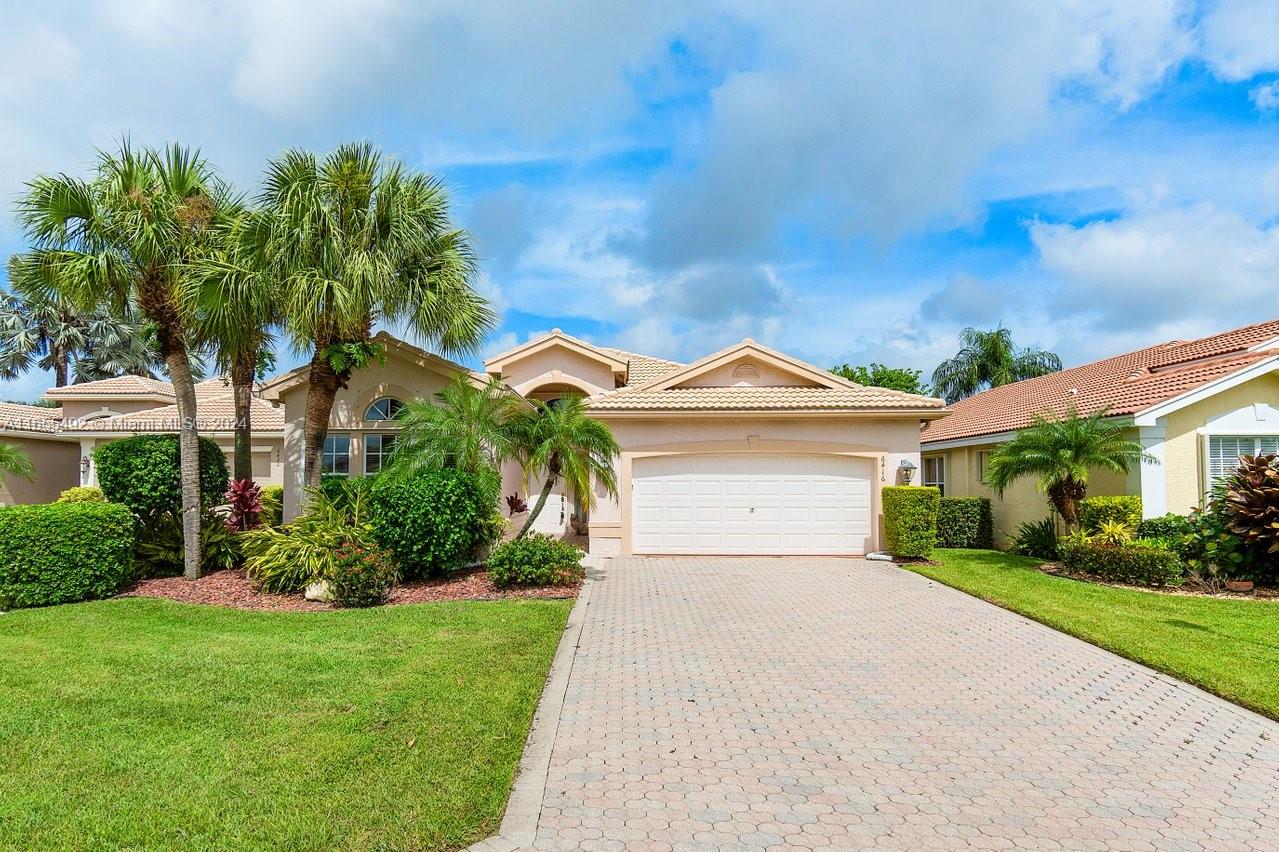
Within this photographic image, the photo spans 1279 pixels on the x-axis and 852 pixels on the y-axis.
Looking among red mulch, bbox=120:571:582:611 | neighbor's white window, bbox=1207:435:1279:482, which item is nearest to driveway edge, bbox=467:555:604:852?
red mulch, bbox=120:571:582:611

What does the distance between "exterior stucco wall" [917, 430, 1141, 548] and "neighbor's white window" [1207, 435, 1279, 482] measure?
1741mm

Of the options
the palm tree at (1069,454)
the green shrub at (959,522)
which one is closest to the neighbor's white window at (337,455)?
the palm tree at (1069,454)

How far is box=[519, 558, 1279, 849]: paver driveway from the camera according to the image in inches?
161

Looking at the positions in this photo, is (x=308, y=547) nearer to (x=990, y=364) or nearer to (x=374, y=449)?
(x=374, y=449)

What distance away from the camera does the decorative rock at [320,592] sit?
35.3 feet

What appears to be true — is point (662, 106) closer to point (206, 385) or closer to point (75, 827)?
point (75, 827)

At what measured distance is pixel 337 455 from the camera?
16828mm

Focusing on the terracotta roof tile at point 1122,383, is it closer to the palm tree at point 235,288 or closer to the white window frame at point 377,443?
the white window frame at point 377,443

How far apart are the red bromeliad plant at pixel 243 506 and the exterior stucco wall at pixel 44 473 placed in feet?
48.0

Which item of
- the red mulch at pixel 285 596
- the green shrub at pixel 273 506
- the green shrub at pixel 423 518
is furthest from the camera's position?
the green shrub at pixel 273 506

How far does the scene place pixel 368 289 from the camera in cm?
1236

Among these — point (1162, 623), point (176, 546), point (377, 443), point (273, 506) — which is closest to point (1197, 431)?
point (1162, 623)

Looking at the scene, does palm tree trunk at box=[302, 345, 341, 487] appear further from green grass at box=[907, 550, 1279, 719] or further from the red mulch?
green grass at box=[907, 550, 1279, 719]

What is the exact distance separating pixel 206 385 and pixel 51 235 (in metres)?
18.3
